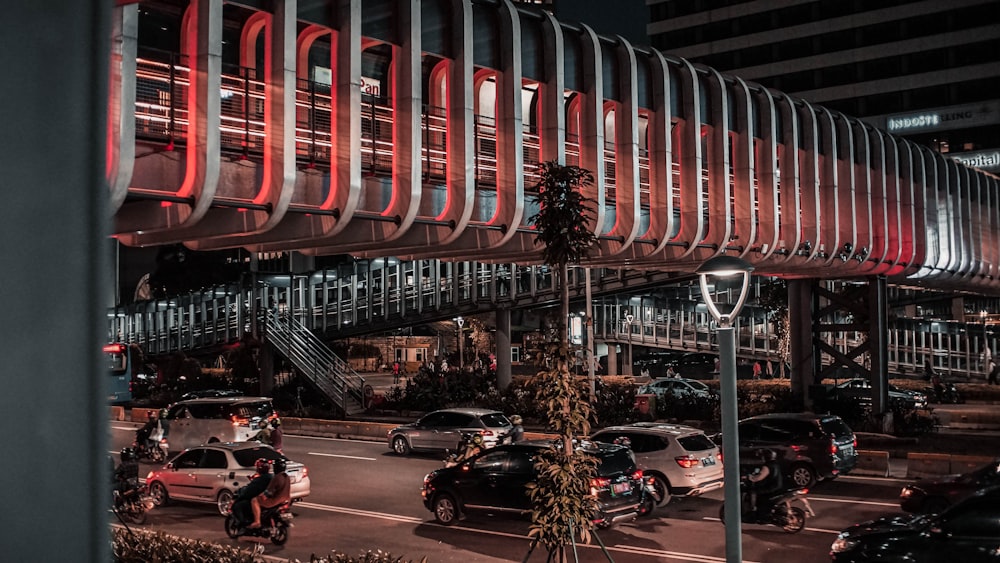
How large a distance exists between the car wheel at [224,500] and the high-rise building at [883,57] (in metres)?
70.6

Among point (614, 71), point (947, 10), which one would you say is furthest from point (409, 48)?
point (947, 10)

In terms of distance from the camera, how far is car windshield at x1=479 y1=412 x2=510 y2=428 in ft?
89.7

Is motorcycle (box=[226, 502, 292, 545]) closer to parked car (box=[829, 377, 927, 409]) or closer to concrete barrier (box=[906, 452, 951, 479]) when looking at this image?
concrete barrier (box=[906, 452, 951, 479])

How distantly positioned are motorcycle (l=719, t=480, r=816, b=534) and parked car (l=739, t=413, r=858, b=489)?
367cm

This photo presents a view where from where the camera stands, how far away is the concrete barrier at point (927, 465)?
23953mm

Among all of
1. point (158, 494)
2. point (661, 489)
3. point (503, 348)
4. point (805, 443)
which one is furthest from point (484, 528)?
point (503, 348)

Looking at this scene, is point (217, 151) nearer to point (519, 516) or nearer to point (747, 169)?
point (519, 516)

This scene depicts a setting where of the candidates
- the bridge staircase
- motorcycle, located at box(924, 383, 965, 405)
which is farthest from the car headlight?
motorcycle, located at box(924, 383, 965, 405)

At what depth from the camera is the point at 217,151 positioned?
13828 millimetres

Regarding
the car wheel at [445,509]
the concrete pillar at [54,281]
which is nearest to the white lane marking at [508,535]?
the car wheel at [445,509]

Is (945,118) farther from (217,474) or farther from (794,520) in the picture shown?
(217,474)

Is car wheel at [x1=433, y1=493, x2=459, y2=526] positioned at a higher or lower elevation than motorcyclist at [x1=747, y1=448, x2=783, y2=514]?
lower

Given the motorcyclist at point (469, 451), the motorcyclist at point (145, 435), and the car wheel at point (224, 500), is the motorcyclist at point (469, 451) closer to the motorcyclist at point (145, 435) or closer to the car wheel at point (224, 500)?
the car wheel at point (224, 500)

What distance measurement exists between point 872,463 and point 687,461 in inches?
299
